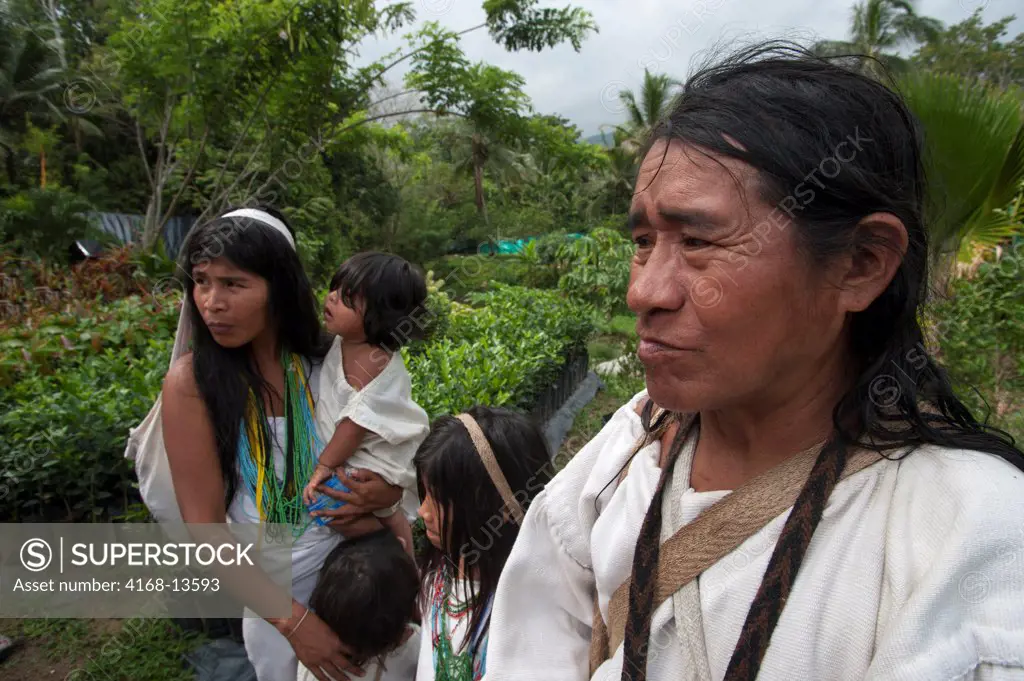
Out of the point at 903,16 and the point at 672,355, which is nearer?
the point at 672,355

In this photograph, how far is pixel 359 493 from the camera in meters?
2.10

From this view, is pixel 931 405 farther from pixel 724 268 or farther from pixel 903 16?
pixel 903 16

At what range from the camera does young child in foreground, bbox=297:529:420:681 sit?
194 centimetres

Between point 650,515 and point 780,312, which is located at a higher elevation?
point 780,312

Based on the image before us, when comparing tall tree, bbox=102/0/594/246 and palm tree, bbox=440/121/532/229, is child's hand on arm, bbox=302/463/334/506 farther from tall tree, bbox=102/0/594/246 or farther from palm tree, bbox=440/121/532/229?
palm tree, bbox=440/121/532/229

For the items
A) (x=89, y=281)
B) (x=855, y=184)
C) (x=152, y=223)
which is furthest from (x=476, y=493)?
(x=152, y=223)

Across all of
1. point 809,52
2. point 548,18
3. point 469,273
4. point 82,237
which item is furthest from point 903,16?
point 809,52

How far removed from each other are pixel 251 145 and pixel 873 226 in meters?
12.0

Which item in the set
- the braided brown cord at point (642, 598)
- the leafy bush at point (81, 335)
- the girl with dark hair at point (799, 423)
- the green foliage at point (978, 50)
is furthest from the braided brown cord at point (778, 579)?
the green foliage at point (978, 50)

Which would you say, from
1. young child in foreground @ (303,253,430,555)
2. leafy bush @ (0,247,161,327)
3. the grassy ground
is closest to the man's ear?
young child in foreground @ (303,253,430,555)

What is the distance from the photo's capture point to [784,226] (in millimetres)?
846

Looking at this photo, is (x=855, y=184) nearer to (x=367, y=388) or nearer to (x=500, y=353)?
(x=367, y=388)

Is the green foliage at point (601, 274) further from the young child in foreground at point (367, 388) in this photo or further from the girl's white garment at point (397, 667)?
the girl's white garment at point (397, 667)

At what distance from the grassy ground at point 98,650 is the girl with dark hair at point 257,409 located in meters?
0.99
